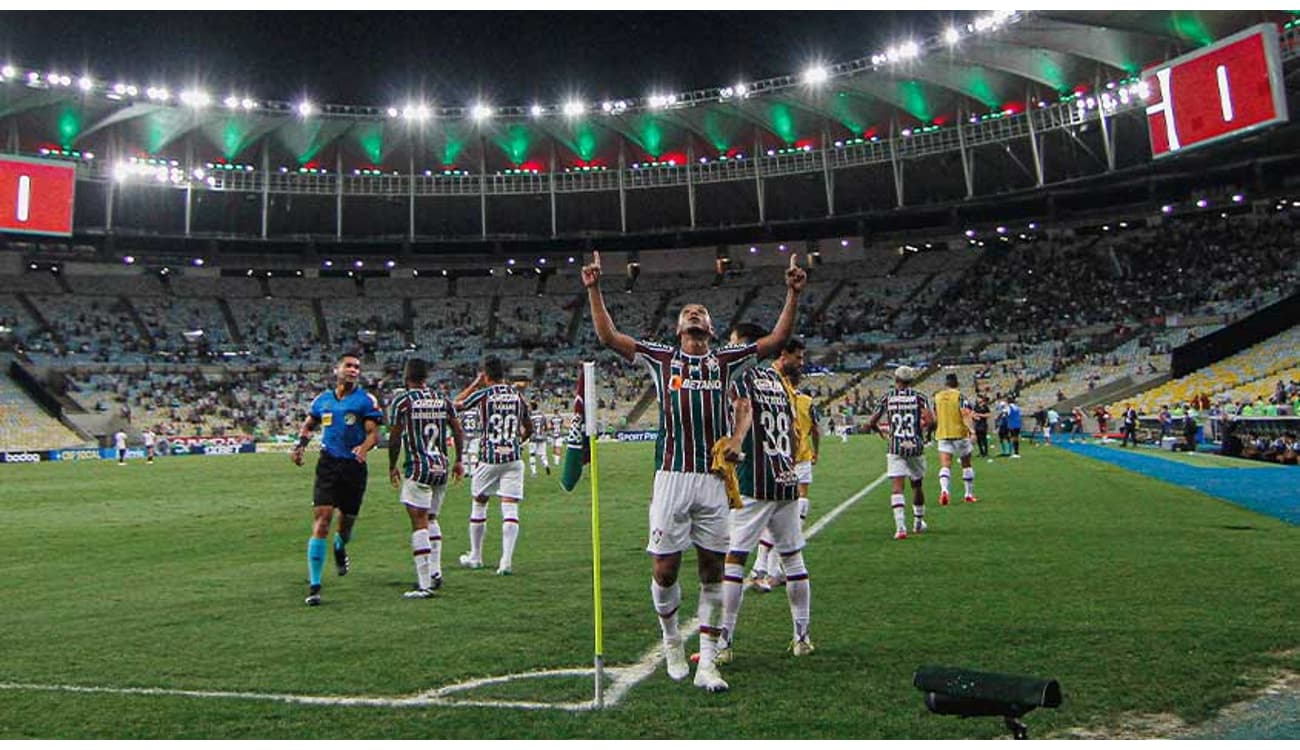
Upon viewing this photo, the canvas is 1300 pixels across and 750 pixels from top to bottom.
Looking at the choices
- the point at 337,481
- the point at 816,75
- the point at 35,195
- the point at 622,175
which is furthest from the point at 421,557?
the point at 622,175

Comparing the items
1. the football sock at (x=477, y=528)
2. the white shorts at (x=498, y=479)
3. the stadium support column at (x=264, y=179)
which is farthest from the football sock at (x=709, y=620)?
the stadium support column at (x=264, y=179)

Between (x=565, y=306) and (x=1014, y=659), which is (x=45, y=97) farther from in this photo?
(x=1014, y=659)

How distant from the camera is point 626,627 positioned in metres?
6.82

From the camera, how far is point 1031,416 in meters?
43.6

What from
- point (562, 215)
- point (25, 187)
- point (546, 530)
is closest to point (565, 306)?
point (562, 215)

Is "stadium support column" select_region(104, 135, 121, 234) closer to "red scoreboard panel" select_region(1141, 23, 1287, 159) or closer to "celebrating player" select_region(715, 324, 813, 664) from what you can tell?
"red scoreboard panel" select_region(1141, 23, 1287, 159)

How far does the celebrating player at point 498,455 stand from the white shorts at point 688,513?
14.8 ft

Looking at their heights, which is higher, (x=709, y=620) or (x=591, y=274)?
(x=591, y=274)

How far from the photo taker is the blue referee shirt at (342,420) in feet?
28.7

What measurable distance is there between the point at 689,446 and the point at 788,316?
1.01 m

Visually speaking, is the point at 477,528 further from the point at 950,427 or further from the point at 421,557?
the point at 950,427

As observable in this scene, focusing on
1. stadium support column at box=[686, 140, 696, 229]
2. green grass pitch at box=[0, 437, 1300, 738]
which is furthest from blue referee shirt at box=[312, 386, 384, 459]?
stadium support column at box=[686, 140, 696, 229]

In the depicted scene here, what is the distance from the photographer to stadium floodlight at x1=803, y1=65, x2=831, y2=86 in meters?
50.2

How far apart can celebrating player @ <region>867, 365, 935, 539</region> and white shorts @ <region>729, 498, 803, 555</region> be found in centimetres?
558
